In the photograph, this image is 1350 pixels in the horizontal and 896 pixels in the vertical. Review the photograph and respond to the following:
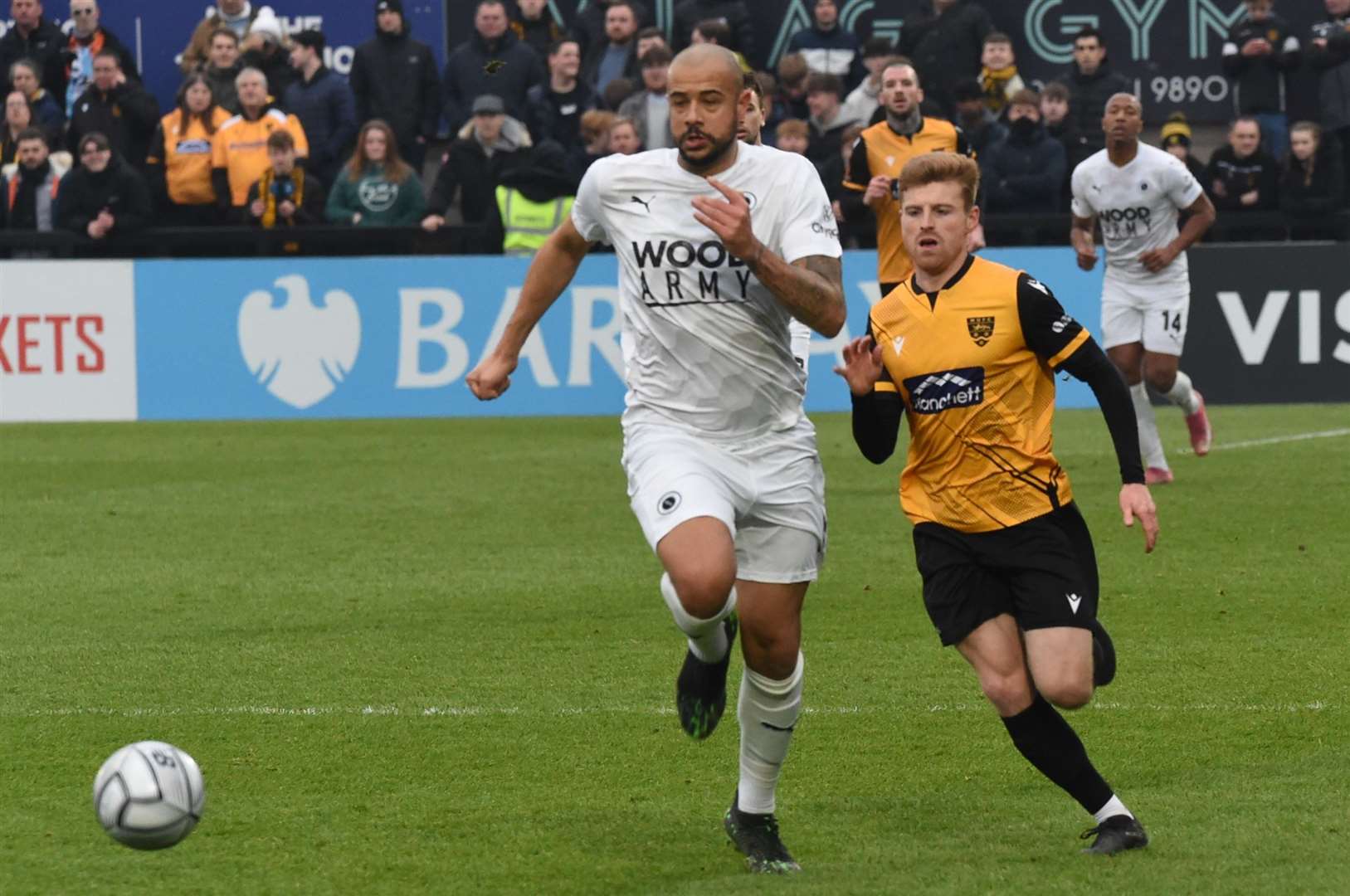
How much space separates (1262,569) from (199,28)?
1282 centimetres

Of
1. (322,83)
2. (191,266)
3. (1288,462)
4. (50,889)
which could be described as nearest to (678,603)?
(50,889)

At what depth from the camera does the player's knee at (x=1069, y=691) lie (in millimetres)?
5469

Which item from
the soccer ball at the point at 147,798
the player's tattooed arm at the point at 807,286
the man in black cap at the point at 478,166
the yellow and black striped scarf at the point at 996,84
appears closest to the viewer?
the soccer ball at the point at 147,798

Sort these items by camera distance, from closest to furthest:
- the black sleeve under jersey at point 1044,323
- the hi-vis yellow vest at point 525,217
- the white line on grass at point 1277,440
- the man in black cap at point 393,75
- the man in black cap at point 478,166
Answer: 1. the black sleeve under jersey at point 1044,323
2. the white line on grass at point 1277,440
3. the hi-vis yellow vest at point 525,217
4. the man in black cap at point 478,166
5. the man in black cap at point 393,75

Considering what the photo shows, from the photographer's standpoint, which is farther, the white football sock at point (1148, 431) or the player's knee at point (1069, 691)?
the white football sock at point (1148, 431)

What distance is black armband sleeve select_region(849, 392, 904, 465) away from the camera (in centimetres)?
573

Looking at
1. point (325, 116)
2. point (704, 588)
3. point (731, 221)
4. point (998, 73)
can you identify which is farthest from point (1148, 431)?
point (325, 116)

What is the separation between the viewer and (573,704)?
300 inches

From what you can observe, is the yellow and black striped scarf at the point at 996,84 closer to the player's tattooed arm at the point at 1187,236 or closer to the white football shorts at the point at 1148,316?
the white football shorts at the point at 1148,316

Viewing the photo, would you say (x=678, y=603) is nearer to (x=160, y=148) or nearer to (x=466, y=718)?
(x=466, y=718)

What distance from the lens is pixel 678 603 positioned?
559 centimetres

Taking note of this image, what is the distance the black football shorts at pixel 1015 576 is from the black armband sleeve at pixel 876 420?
27 cm

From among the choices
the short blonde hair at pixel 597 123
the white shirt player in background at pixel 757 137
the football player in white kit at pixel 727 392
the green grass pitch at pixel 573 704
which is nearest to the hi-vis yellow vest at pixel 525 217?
the short blonde hair at pixel 597 123

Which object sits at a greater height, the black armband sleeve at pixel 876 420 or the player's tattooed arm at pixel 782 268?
the player's tattooed arm at pixel 782 268
